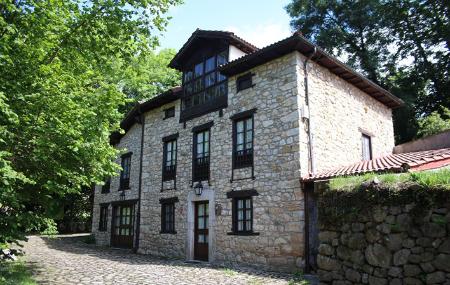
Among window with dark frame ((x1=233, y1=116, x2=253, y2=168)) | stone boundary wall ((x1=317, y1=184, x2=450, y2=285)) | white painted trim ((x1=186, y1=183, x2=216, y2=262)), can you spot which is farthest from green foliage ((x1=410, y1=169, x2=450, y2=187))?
white painted trim ((x1=186, y1=183, x2=216, y2=262))

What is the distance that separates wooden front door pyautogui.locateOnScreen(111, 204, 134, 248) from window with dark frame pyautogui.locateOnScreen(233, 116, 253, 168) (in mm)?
6878

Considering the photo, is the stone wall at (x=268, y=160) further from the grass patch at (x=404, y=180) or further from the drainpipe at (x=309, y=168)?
the grass patch at (x=404, y=180)

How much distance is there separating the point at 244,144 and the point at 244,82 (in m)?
2.04

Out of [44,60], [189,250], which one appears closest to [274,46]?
[44,60]

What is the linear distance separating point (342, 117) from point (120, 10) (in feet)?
24.7

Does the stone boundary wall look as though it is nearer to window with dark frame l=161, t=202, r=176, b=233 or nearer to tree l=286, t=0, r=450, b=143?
window with dark frame l=161, t=202, r=176, b=233

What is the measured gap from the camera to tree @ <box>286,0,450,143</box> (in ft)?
69.8

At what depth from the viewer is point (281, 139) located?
1076 centimetres

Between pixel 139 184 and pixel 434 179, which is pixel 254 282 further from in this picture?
pixel 139 184

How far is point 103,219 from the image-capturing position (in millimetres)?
→ 19062

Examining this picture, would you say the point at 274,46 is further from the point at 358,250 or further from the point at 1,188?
the point at 1,188

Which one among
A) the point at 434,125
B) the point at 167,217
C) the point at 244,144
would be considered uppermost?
the point at 434,125

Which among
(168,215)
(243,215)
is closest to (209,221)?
(243,215)

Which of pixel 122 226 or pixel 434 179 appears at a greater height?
pixel 434 179
